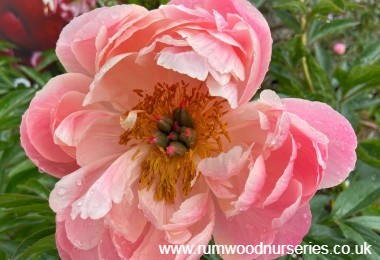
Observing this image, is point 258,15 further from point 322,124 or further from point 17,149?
point 17,149

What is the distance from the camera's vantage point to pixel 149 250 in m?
0.61

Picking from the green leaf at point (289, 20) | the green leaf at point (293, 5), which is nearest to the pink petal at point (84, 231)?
the green leaf at point (293, 5)

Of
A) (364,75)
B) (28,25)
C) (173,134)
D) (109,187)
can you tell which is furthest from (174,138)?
(28,25)

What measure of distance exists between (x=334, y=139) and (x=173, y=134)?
0.21 m

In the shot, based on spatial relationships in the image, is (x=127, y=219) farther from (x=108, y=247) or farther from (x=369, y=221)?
(x=369, y=221)

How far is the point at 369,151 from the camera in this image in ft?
2.77

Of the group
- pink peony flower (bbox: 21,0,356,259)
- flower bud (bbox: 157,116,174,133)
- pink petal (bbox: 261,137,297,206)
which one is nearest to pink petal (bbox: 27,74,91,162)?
pink peony flower (bbox: 21,0,356,259)

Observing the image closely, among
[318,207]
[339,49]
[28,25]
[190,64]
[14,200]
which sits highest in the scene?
[190,64]

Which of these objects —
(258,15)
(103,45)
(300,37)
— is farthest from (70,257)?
(300,37)

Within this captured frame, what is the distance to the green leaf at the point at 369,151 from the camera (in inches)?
31.4

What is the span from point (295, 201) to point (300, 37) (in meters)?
→ 0.50

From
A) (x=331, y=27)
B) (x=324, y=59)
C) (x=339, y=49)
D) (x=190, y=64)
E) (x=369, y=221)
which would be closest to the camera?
(x=190, y=64)

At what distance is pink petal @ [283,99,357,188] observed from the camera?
570mm

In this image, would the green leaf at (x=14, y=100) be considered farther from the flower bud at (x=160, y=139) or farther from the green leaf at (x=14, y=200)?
the flower bud at (x=160, y=139)
